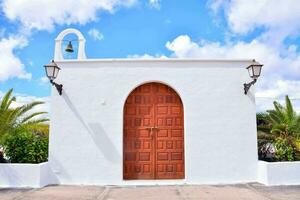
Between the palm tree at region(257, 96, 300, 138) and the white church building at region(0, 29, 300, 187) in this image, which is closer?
the white church building at region(0, 29, 300, 187)

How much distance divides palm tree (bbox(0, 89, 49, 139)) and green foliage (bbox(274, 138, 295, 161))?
7013mm

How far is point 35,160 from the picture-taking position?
8.78 metres

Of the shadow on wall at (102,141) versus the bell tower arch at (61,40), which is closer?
the shadow on wall at (102,141)

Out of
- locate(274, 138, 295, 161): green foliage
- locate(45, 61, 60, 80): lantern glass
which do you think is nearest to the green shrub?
locate(45, 61, 60, 80): lantern glass

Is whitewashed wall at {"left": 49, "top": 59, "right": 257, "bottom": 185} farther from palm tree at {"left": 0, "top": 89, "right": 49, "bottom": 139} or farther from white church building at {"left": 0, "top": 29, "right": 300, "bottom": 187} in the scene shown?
palm tree at {"left": 0, "top": 89, "right": 49, "bottom": 139}

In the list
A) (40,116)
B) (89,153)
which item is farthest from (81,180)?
(40,116)

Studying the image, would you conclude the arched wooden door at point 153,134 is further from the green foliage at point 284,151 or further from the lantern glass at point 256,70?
the green foliage at point 284,151

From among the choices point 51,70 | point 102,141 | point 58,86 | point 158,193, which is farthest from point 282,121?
point 51,70

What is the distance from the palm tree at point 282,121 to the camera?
9.50 metres

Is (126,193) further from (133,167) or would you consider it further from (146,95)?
(146,95)

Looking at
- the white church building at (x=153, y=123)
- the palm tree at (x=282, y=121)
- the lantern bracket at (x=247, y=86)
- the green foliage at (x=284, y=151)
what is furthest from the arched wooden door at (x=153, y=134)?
the palm tree at (x=282, y=121)

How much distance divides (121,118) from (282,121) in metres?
5.07

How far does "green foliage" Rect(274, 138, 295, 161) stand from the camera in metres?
8.71

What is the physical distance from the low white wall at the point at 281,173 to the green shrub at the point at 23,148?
6.21 metres
